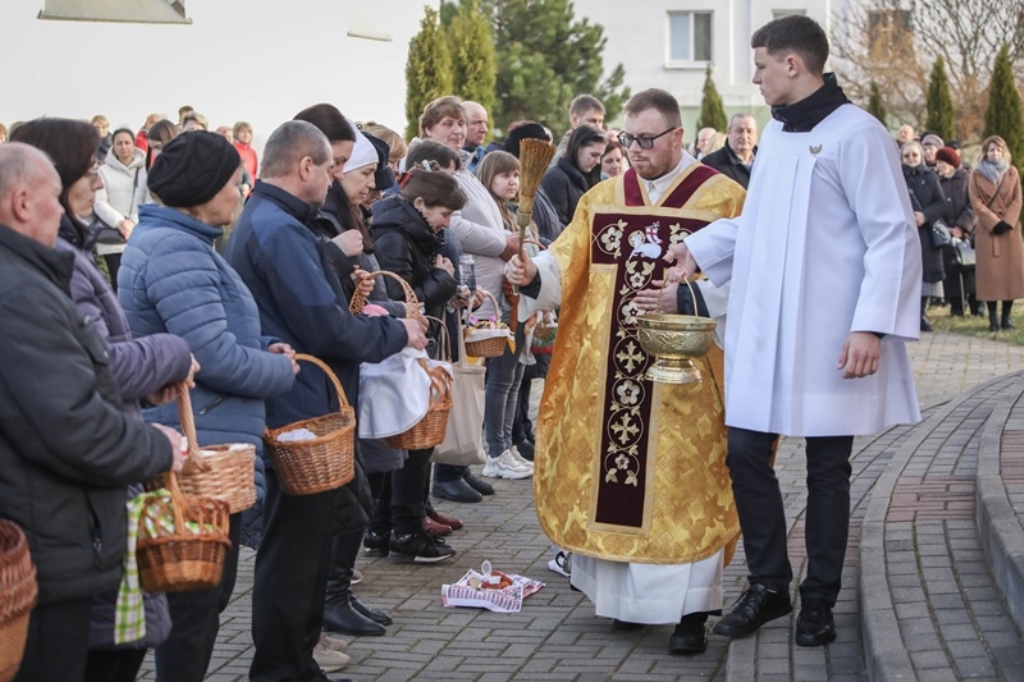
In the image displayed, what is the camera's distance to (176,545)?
3.93 m

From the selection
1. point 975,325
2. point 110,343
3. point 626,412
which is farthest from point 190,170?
point 975,325

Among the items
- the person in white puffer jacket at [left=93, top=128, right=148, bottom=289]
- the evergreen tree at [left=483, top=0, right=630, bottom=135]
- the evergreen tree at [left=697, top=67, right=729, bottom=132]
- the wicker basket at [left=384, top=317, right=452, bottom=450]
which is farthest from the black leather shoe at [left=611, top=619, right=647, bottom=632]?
the evergreen tree at [left=483, top=0, right=630, bottom=135]

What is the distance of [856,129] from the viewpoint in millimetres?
5547

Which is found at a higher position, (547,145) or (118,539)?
(547,145)

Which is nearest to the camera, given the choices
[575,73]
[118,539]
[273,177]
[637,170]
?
[118,539]

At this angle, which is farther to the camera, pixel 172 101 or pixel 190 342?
pixel 172 101

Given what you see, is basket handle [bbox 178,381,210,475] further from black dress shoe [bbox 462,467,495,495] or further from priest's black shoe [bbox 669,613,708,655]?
black dress shoe [bbox 462,467,495,495]

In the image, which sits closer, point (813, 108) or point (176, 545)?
point (176, 545)

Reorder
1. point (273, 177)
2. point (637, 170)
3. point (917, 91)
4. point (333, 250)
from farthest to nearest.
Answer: point (917, 91) < point (637, 170) < point (333, 250) < point (273, 177)

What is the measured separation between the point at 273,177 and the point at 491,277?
3869 millimetres

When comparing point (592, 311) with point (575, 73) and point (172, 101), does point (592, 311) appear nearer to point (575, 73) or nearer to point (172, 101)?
point (172, 101)

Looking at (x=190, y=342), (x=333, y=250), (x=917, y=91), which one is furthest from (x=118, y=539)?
(x=917, y=91)

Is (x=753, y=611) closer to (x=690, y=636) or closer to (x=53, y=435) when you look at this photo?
(x=690, y=636)

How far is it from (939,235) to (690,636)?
13.1m
